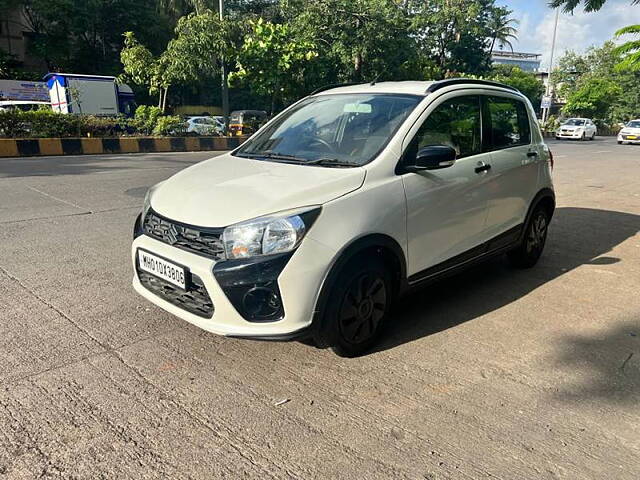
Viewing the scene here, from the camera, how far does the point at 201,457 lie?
88.4 inches

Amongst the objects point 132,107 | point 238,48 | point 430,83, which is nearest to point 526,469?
point 430,83

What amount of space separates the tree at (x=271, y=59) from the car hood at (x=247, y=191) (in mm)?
17309

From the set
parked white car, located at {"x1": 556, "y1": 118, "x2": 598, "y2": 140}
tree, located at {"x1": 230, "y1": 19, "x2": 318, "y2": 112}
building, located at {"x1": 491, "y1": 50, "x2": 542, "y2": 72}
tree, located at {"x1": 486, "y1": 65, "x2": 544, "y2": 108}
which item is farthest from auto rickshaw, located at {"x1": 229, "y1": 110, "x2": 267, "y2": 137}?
building, located at {"x1": 491, "y1": 50, "x2": 542, "y2": 72}

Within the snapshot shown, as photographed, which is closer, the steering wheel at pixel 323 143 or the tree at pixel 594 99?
the steering wheel at pixel 323 143

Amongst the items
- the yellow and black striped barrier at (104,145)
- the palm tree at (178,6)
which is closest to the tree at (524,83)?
the palm tree at (178,6)

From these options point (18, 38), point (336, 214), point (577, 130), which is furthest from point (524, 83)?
point (336, 214)

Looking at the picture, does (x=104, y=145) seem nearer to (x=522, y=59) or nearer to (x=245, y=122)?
(x=245, y=122)

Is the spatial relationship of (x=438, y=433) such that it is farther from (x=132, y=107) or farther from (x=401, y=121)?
(x=132, y=107)

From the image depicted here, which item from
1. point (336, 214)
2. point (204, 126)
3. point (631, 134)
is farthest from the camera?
point (631, 134)

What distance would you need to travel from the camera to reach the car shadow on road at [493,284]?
146 inches

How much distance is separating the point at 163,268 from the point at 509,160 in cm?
305

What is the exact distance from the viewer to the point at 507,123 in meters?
4.51

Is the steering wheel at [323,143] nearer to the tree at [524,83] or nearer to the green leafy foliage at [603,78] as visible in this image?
the tree at [524,83]

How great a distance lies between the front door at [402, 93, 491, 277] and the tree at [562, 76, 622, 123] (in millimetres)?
53388
